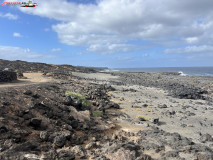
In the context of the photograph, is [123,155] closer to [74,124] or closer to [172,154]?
[172,154]

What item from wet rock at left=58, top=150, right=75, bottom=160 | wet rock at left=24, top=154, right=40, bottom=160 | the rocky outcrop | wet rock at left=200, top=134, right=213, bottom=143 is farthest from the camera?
the rocky outcrop

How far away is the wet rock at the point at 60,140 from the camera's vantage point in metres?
6.57

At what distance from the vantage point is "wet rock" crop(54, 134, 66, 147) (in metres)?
6.57

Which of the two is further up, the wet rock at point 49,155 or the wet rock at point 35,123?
the wet rock at point 35,123

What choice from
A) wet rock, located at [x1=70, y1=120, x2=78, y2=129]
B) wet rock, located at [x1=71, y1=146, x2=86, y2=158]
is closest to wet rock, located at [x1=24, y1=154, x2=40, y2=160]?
wet rock, located at [x1=71, y1=146, x2=86, y2=158]

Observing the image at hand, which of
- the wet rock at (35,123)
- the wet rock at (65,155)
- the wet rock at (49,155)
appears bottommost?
the wet rock at (65,155)

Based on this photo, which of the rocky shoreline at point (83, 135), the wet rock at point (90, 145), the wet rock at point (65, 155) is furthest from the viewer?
the wet rock at point (90, 145)

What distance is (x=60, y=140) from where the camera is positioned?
667 centimetres

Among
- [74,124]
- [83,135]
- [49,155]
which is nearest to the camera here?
[49,155]

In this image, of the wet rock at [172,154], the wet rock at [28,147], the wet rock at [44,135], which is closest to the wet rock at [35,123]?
the wet rock at [44,135]

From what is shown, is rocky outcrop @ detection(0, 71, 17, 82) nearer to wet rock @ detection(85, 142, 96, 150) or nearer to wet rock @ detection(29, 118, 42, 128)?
wet rock @ detection(29, 118, 42, 128)

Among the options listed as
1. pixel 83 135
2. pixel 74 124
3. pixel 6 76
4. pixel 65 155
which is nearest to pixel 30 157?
pixel 65 155

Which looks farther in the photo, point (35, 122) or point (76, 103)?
point (76, 103)

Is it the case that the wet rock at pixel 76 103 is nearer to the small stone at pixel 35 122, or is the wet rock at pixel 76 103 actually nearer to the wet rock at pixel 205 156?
the small stone at pixel 35 122
